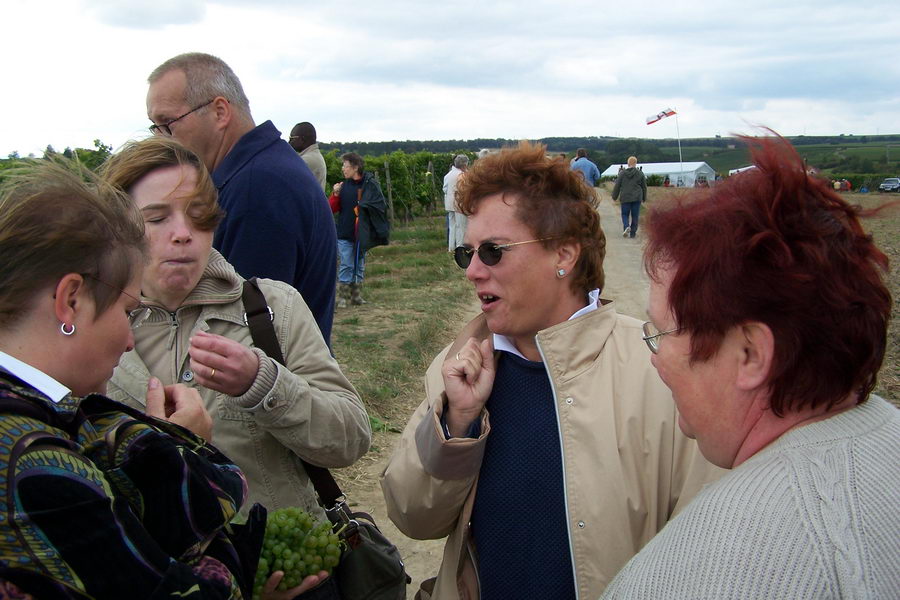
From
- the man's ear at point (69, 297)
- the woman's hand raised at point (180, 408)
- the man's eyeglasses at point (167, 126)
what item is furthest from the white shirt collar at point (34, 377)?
the man's eyeglasses at point (167, 126)

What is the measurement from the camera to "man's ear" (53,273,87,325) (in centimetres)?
128

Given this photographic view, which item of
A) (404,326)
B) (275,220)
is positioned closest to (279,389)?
(275,220)

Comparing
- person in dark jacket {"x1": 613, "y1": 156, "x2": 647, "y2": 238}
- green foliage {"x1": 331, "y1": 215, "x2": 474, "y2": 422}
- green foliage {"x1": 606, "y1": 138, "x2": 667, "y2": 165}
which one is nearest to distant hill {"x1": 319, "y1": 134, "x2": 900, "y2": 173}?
green foliage {"x1": 606, "y1": 138, "x2": 667, "y2": 165}

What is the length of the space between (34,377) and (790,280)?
1348 millimetres

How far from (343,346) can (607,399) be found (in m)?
6.23

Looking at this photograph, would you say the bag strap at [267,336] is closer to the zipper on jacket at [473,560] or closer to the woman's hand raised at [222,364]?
the woman's hand raised at [222,364]

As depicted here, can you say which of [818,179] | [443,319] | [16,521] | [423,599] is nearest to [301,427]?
[423,599]

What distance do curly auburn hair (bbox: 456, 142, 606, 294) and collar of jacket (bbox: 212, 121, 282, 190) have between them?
1281 mm

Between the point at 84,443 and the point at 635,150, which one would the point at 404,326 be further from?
the point at 635,150

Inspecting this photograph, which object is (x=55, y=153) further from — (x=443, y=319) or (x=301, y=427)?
(x=443, y=319)

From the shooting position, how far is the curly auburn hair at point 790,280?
3.88 ft

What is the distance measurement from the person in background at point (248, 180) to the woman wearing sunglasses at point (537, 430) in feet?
3.46

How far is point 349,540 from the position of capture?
2.11m

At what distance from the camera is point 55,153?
1.52 meters
